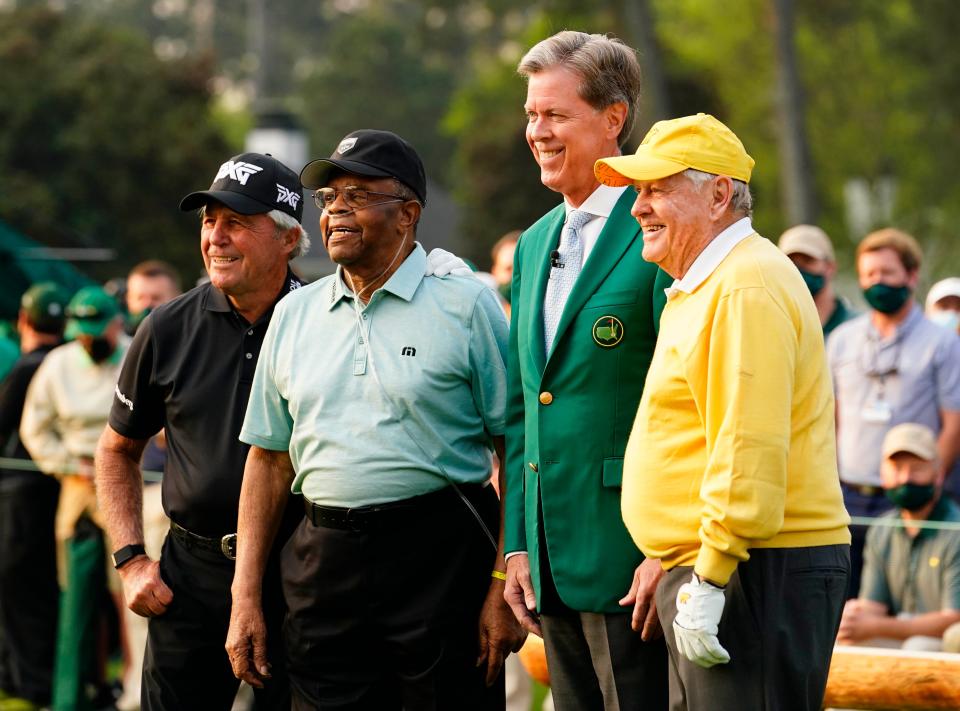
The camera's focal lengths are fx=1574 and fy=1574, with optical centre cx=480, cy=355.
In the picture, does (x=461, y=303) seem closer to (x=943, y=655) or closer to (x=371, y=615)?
(x=371, y=615)

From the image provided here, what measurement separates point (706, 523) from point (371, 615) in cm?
120

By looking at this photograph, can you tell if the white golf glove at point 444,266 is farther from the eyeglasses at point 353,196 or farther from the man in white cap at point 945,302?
the man in white cap at point 945,302

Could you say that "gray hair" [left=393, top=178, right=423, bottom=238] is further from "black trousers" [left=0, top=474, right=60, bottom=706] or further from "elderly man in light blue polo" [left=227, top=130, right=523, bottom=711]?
"black trousers" [left=0, top=474, right=60, bottom=706]

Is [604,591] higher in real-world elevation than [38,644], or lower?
higher

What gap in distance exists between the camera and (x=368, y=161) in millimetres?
4395

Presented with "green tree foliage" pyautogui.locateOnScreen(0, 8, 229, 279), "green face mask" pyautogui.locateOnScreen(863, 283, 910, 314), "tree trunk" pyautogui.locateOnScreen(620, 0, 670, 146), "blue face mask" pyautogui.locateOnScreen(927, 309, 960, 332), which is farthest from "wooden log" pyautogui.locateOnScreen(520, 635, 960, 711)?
"green tree foliage" pyautogui.locateOnScreen(0, 8, 229, 279)

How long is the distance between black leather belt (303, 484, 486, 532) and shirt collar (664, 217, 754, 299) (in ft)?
3.40

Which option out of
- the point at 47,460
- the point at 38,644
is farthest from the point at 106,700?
the point at 47,460

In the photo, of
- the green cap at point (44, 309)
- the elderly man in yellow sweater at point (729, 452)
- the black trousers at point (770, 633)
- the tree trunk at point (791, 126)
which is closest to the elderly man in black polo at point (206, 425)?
the elderly man in yellow sweater at point (729, 452)

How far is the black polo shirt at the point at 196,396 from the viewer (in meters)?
4.78

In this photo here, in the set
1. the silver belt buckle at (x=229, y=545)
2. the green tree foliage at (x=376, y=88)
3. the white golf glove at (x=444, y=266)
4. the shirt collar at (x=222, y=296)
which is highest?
the green tree foliage at (x=376, y=88)

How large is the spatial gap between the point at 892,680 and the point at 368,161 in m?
2.46

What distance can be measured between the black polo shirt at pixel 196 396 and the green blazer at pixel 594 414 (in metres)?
1.13

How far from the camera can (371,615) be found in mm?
4355
